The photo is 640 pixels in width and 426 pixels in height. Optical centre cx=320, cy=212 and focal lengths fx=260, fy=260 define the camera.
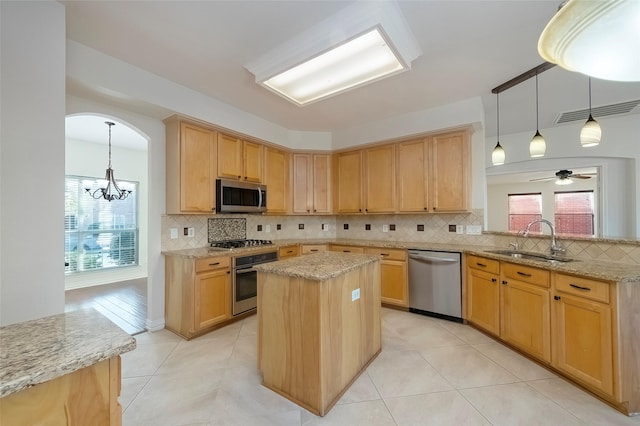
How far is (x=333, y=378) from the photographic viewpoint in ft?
5.85

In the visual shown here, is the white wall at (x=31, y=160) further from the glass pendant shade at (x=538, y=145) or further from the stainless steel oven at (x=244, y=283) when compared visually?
the glass pendant shade at (x=538, y=145)

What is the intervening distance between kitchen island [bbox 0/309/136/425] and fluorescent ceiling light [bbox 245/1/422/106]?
216 cm

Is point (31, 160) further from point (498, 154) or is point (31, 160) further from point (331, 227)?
point (498, 154)

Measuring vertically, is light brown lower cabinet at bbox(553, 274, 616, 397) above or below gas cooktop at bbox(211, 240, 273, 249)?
below

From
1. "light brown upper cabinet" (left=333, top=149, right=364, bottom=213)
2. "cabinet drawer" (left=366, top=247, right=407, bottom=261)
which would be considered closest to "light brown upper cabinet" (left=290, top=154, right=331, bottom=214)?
"light brown upper cabinet" (left=333, top=149, right=364, bottom=213)

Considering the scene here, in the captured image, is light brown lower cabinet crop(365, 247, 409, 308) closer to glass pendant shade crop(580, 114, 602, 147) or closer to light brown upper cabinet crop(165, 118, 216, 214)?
glass pendant shade crop(580, 114, 602, 147)

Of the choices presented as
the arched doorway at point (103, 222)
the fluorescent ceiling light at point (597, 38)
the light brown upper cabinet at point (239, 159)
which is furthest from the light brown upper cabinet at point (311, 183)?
the fluorescent ceiling light at point (597, 38)

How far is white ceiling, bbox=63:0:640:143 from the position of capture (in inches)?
72.6

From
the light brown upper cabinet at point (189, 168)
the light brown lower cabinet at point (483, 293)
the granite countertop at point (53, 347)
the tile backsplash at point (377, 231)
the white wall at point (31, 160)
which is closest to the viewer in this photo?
the granite countertop at point (53, 347)

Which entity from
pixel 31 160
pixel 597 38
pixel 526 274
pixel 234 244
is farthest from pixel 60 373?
pixel 526 274

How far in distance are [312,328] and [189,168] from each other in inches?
93.3

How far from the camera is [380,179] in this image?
404cm

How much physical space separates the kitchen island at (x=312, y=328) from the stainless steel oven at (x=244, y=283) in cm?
118

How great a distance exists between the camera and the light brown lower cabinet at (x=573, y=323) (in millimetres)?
1725
